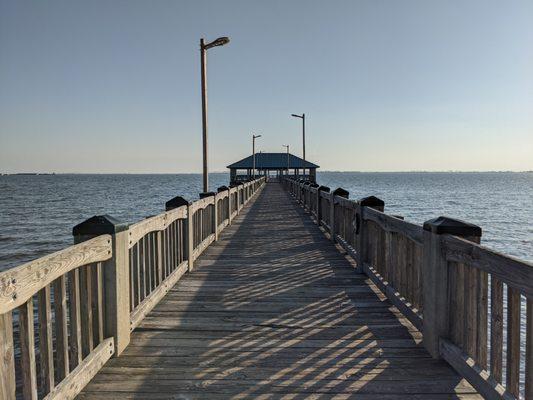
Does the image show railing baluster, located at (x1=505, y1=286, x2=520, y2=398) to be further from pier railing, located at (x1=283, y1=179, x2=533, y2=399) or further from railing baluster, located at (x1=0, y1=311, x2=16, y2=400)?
railing baluster, located at (x1=0, y1=311, x2=16, y2=400)

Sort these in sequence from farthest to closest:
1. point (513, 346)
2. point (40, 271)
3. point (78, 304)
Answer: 1. point (78, 304)
2. point (513, 346)
3. point (40, 271)

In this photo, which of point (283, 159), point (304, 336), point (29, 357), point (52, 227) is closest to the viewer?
point (29, 357)

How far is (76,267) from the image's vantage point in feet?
11.6

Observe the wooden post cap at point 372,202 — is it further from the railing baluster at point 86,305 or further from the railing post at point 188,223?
the railing baluster at point 86,305

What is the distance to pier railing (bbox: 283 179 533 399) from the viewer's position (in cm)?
304

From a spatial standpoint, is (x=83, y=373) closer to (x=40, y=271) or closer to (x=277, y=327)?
(x=40, y=271)

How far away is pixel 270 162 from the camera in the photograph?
70.2 metres

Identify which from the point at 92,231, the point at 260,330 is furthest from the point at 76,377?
the point at 260,330

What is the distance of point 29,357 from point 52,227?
111 ft

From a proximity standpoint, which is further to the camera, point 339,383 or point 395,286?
point 395,286

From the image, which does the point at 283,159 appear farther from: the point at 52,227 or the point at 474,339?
the point at 474,339

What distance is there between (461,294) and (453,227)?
1.98 ft

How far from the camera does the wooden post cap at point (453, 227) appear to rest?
13.1 feet

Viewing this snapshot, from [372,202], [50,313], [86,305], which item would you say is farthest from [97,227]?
[372,202]
